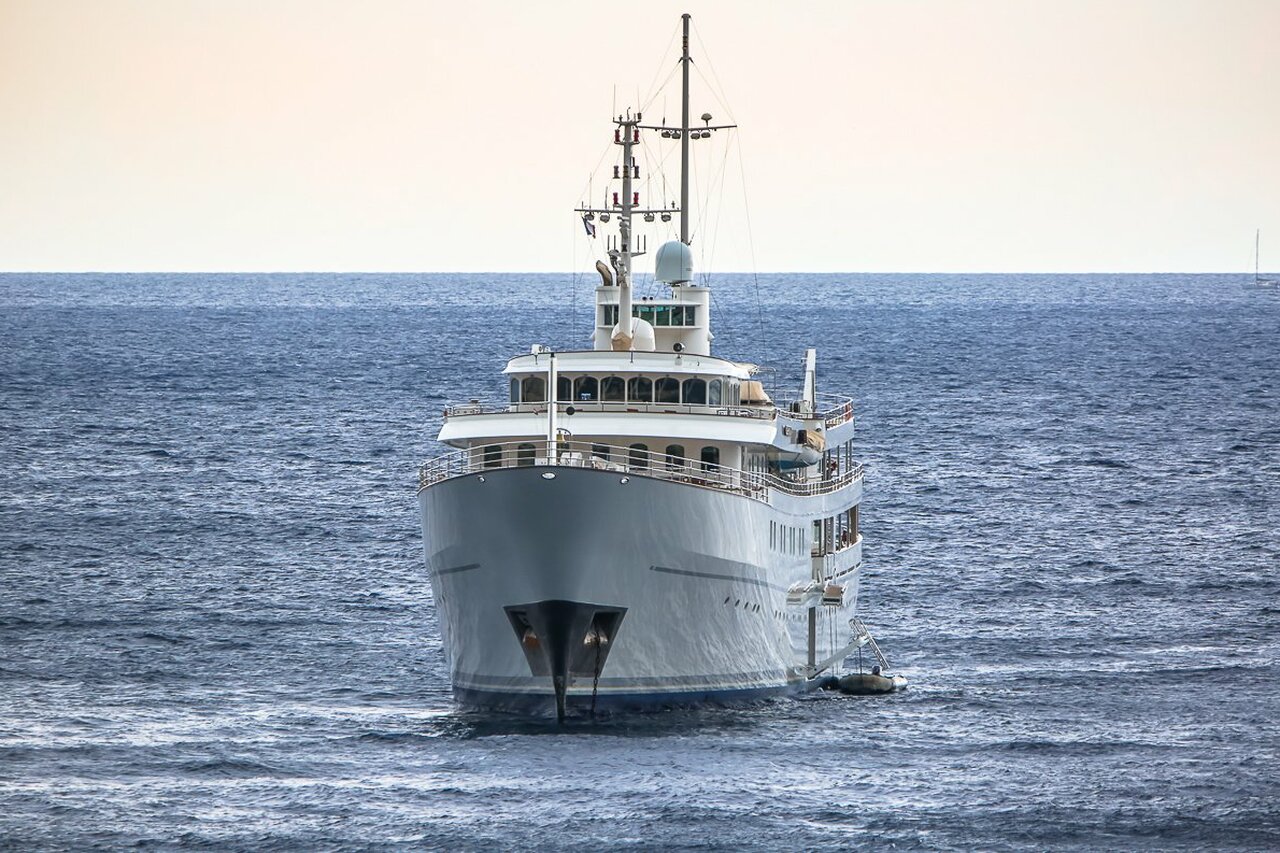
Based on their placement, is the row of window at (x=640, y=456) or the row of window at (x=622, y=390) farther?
the row of window at (x=622, y=390)

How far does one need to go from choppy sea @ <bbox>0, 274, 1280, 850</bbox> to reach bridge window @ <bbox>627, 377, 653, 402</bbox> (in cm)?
859

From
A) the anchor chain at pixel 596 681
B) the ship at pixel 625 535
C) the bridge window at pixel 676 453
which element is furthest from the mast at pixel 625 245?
the anchor chain at pixel 596 681

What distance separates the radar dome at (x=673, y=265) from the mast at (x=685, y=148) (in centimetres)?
107

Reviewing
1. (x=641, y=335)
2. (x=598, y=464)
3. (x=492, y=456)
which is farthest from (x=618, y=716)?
(x=641, y=335)

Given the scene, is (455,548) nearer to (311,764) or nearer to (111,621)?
(311,764)

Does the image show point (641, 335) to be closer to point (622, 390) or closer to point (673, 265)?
point (622, 390)

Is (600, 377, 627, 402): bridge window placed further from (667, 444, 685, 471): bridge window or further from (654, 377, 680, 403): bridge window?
(667, 444, 685, 471): bridge window

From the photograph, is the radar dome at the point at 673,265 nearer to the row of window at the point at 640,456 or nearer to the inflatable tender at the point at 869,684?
the row of window at the point at 640,456

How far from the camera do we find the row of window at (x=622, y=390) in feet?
180

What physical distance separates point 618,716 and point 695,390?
31.3 ft

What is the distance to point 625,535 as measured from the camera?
160 ft

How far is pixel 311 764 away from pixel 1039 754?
16791 millimetres

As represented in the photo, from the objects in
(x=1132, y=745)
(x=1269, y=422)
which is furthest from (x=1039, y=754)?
(x=1269, y=422)

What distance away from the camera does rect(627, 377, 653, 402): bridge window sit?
180 feet
